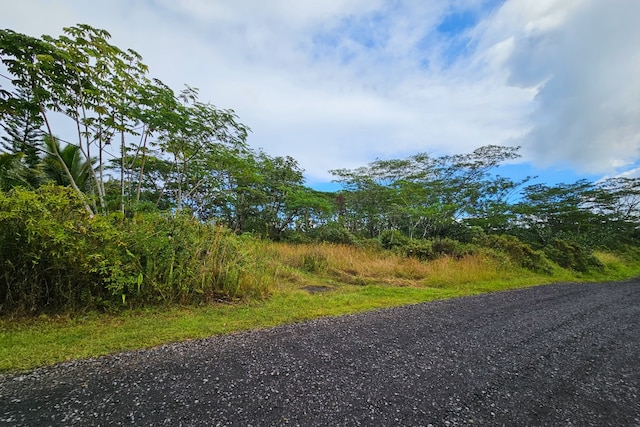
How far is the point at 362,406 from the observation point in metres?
1.71

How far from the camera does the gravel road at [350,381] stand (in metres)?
1.60

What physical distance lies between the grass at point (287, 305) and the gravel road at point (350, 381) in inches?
12.6

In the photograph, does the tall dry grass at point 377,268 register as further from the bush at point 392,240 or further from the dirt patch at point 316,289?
the bush at point 392,240

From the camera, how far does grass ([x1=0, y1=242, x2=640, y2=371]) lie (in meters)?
2.40

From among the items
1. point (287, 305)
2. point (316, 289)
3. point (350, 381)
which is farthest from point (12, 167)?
point (350, 381)

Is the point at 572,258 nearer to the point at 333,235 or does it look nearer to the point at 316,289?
the point at 333,235

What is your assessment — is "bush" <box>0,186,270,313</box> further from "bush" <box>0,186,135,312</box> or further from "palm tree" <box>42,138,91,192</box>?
"palm tree" <box>42,138,91,192</box>

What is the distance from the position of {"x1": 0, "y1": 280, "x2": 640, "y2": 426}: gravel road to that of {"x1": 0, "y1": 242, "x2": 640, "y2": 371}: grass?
32cm

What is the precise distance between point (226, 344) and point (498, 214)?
67.7 ft

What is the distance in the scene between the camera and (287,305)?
13.4ft

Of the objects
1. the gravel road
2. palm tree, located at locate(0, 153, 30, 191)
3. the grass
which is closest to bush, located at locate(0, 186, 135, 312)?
the grass

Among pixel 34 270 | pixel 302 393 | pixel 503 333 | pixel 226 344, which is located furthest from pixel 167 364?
pixel 503 333

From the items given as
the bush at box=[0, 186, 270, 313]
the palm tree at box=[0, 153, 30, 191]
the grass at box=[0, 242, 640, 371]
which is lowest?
the grass at box=[0, 242, 640, 371]

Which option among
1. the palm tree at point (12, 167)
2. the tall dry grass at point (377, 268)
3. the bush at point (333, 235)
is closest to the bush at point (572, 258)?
the tall dry grass at point (377, 268)
